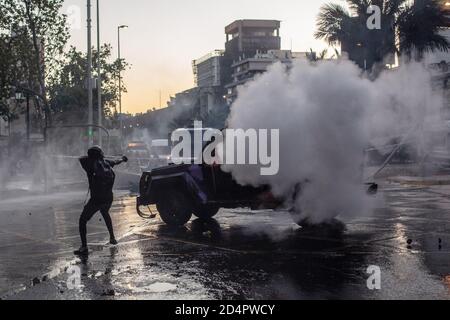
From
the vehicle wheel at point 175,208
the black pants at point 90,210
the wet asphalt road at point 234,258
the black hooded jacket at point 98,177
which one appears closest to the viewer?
the wet asphalt road at point 234,258

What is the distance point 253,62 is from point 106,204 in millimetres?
100361

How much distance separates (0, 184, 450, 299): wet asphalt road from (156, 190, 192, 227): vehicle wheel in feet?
0.91

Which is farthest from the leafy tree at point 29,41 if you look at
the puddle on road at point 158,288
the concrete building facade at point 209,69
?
the concrete building facade at point 209,69

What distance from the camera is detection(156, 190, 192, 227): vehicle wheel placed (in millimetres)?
11453

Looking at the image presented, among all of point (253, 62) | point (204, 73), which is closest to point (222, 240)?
point (253, 62)

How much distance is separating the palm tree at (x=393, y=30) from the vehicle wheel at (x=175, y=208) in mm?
15490

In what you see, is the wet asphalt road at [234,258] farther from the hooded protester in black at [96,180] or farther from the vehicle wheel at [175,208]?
the hooded protester in black at [96,180]

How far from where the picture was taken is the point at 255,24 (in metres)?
134

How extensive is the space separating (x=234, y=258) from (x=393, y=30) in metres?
20.6

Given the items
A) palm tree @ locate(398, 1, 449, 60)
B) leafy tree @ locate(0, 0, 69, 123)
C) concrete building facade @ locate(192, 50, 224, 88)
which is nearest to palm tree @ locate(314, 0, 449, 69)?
palm tree @ locate(398, 1, 449, 60)

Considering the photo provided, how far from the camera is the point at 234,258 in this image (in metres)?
8.14

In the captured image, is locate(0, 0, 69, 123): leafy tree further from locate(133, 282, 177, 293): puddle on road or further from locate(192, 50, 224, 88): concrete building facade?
locate(192, 50, 224, 88): concrete building facade

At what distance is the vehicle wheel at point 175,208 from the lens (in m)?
11.5
